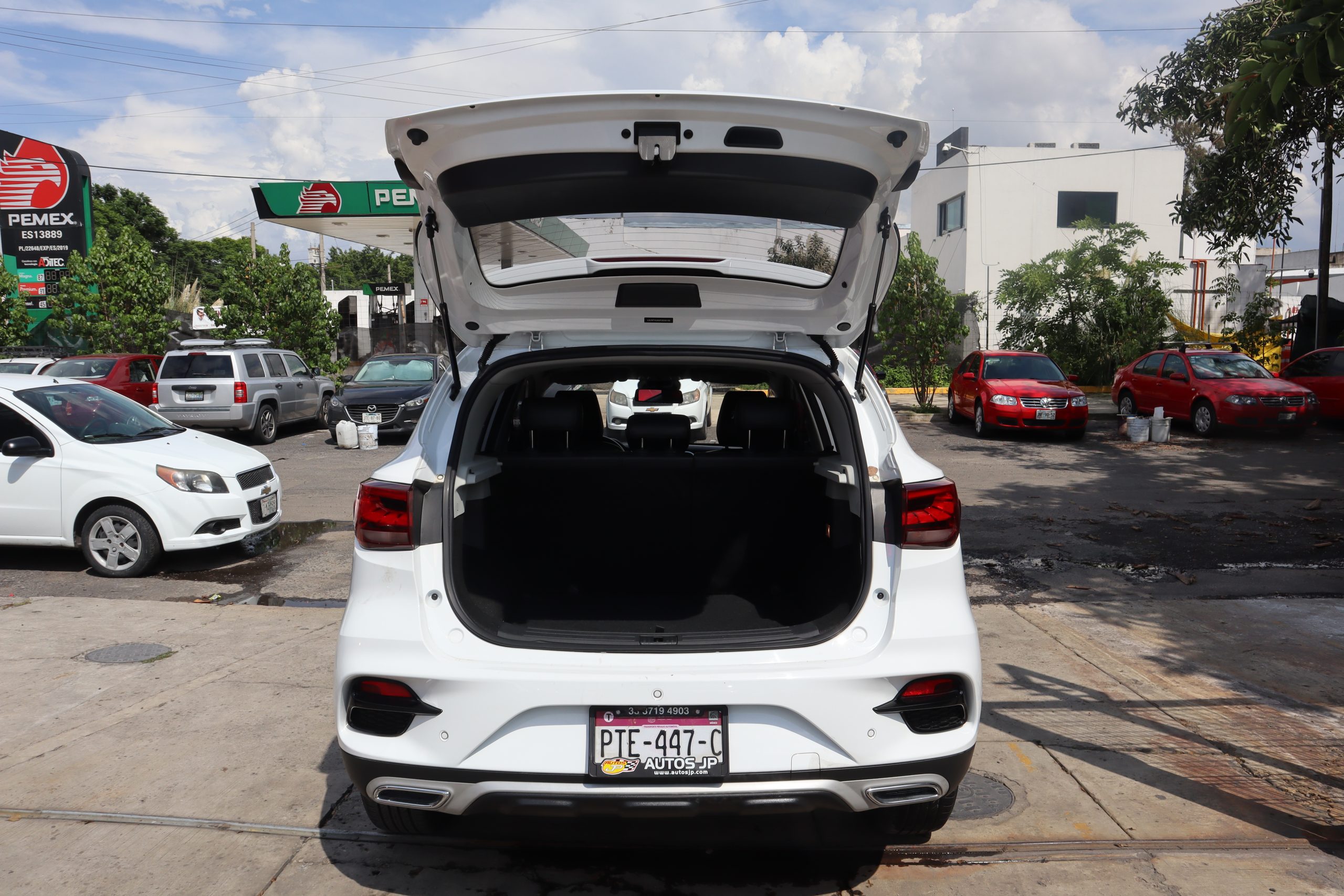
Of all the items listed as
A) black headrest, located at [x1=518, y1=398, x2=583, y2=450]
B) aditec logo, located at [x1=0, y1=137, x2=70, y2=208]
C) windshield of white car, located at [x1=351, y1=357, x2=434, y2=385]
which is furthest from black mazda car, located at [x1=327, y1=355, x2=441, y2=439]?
aditec logo, located at [x1=0, y1=137, x2=70, y2=208]

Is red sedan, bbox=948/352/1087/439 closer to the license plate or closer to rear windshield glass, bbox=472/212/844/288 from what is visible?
rear windshield glass, bbox=472/212/844/288

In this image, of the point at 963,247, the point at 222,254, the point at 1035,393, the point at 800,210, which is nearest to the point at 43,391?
the point at 800,210

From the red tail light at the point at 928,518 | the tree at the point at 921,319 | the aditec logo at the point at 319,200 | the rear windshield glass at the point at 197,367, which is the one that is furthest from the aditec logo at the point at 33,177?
the red tail light at the point at 928,518

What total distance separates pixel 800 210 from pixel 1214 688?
11.8ft

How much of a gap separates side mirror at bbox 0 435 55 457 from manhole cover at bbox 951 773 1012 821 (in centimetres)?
705

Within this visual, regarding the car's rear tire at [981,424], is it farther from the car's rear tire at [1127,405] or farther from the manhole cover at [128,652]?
the manhole cover at [128,652]

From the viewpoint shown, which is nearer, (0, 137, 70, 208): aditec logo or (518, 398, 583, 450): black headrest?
(518, 398, 583, 450): black headrest

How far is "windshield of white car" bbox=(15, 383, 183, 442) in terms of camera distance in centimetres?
789

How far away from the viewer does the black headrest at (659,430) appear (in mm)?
4555

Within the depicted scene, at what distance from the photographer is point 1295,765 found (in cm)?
414

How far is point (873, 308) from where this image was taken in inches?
134

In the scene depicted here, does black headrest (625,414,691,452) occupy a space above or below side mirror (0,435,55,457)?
above

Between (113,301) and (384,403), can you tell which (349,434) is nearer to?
(384,403)

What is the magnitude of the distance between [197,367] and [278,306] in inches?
288
